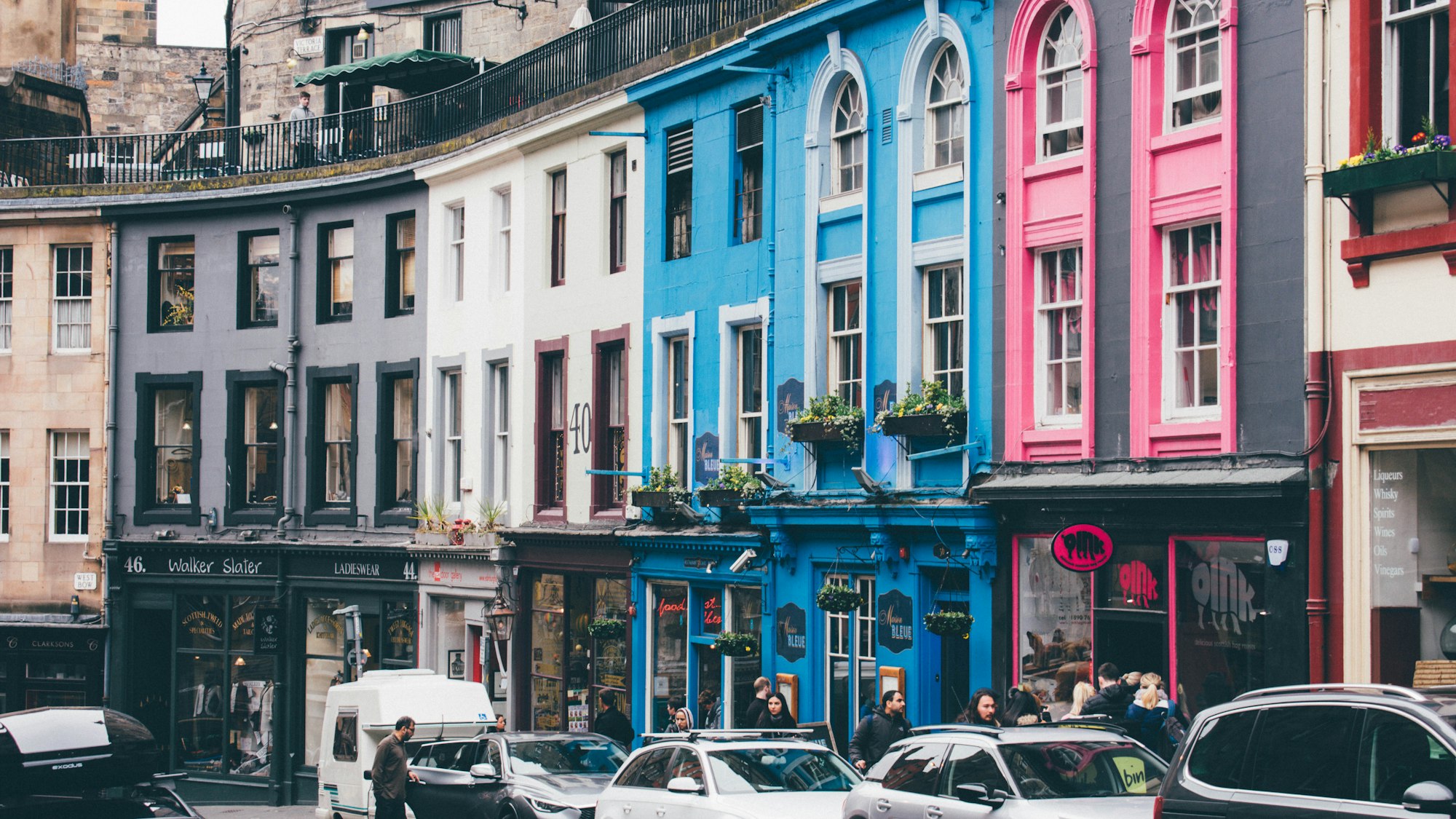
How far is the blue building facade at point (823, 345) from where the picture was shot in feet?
73.0

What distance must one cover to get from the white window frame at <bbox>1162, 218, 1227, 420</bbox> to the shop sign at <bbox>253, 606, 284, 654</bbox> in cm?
2034

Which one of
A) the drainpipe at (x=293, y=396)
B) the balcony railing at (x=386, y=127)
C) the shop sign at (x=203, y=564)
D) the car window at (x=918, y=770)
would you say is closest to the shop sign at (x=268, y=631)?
the shop sign at (x=203, y=564)

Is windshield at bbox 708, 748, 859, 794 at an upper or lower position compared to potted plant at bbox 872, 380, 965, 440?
lower

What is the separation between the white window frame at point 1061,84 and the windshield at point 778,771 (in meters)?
7.68

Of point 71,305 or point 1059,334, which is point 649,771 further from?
point 71,305

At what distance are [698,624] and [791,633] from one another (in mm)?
2470

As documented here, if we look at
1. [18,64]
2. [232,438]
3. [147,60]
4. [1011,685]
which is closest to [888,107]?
[1011,685]

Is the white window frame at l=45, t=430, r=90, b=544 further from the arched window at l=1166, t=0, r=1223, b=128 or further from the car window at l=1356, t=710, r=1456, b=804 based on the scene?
the car window at l=1356, t=710, r=1456, b=804

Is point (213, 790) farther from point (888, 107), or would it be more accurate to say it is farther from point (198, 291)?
point (888, 107)

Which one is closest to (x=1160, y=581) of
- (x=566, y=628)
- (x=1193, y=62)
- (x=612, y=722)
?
(x=1193, y=62)

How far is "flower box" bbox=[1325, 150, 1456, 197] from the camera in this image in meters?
16.0

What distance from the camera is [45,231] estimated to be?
1433 inches

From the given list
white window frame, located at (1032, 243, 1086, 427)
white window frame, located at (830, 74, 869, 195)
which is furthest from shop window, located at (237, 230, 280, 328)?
white window frame, located at (1032, 243, 1086, 427)

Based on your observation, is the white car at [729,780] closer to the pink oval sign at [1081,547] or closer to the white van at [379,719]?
the pink oval sign at [1081,547]
